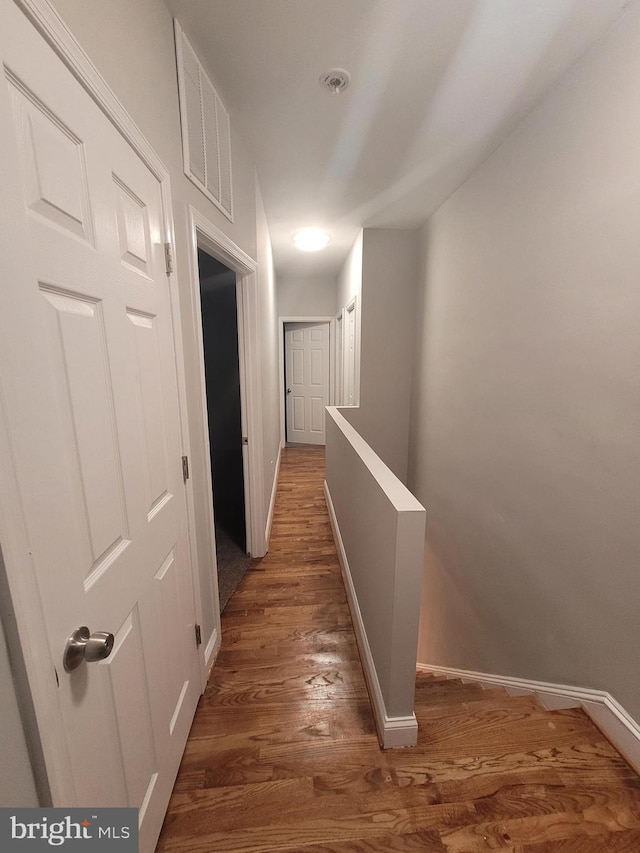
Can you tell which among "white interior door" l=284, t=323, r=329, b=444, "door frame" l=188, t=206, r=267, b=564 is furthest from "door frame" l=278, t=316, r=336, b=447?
"door frame" l=188, t=206, r=267, b=564

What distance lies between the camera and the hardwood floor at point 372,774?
0.94m

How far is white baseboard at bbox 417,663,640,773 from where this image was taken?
44.6 inches

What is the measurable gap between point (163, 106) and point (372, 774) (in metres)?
2.35

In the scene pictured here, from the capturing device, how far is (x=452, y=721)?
1.27 m

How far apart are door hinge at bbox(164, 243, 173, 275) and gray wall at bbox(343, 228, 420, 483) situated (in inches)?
95.5

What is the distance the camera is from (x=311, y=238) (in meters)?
3.27

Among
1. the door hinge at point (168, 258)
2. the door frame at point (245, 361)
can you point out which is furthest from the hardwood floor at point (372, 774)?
the door hinge at point (168, 258)

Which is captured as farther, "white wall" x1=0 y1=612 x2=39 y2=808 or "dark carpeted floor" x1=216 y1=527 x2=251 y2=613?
"dark carpeted floor" x1=216 y1=527 x2=251 y2=613

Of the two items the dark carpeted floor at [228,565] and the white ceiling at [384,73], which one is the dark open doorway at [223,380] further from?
the white ceiling at [384,73]

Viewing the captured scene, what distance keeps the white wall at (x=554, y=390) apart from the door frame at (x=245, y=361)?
58.7 inches

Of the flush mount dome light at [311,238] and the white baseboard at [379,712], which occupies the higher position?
the flush mount dome light at [311,238]

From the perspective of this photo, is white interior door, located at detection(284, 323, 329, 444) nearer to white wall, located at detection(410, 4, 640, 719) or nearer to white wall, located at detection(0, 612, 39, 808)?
white wall, located at detection(410, 4, 640, 719)

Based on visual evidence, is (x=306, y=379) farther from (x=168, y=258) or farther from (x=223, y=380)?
(x=168, y=258)

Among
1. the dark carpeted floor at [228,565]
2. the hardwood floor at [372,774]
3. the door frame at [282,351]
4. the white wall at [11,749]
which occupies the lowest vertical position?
the dark carpeted floor at [228,565]
